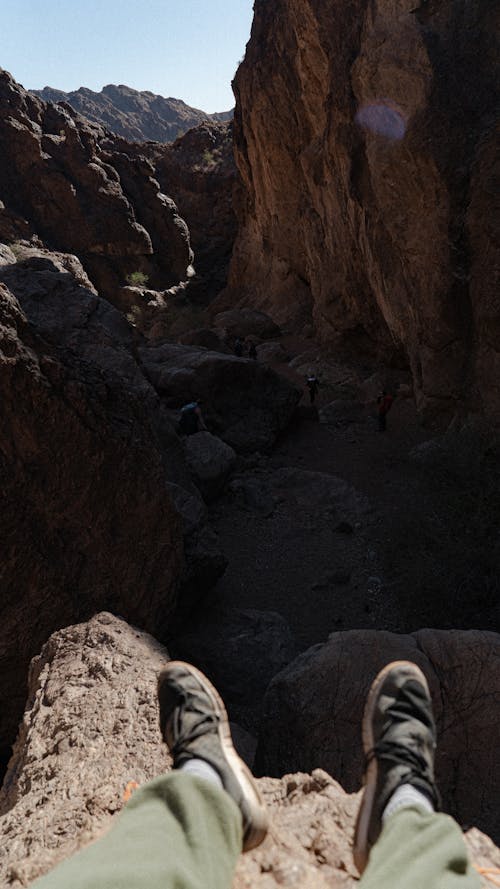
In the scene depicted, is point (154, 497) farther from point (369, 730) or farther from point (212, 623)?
point (369, 730)

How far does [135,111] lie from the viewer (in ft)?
271

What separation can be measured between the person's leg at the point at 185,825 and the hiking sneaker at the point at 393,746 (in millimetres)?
336

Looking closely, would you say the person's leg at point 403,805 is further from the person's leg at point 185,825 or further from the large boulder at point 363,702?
the large boulder at point 363,702

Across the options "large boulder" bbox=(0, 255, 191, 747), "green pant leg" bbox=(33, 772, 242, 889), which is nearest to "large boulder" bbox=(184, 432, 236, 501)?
"large boulder" bbox=(0, 255, 191, 747)

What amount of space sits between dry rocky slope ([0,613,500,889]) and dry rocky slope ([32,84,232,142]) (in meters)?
77.2

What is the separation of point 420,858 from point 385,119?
10.9 m

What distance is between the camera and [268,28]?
1841 centimetres

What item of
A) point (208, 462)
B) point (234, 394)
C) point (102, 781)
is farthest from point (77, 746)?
point (234, 394)

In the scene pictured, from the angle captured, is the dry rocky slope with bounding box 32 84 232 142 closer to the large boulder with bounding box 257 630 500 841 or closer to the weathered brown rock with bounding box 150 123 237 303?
the weathered brown rock with bounding box 150 123 237 303

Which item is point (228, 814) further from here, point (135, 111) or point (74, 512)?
point (135, 111)

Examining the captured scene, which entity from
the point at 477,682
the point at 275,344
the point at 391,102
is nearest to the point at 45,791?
the point at 477,682

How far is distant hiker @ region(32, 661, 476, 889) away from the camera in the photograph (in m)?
1.29

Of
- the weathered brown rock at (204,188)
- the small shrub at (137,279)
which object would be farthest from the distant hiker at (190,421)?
the weathered brown rock at (204,188)

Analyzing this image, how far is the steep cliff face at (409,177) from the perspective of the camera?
8.52 m
